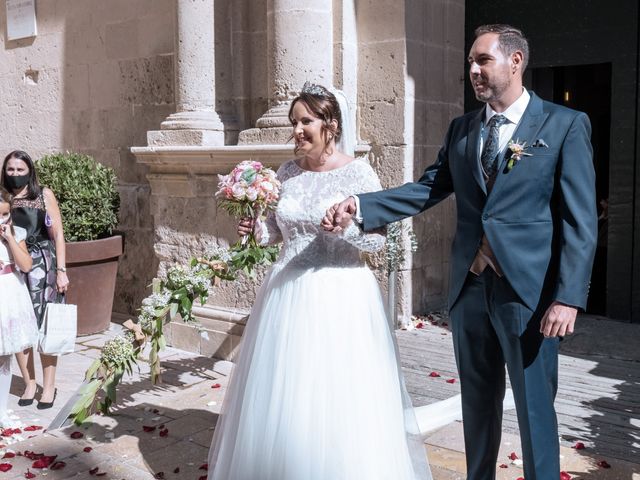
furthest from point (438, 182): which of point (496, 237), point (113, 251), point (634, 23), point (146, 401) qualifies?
point (113, 251)

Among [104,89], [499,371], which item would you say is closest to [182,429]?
[499,371]

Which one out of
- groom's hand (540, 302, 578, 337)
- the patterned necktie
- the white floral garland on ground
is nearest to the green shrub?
the white floral garland on ground

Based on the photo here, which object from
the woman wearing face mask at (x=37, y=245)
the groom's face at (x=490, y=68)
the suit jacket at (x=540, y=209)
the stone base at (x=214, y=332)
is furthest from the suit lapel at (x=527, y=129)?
the stone base at (x=214, y=332)

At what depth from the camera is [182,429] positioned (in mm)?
4598

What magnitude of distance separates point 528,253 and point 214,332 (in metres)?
3.98

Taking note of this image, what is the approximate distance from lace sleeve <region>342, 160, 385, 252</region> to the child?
2.50 m

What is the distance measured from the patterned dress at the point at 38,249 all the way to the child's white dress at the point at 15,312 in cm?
26

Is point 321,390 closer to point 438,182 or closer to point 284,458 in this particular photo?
point 284,458

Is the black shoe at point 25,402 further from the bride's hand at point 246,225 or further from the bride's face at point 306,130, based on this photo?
the bride's face at point 306,130

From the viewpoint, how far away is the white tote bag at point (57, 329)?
5160mm

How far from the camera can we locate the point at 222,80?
6.99m

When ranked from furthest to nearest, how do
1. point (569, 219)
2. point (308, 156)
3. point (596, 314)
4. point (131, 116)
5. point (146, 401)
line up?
point (131, 116), point (596, 314), point (146, 401), point (308, 156), point (569, 219)

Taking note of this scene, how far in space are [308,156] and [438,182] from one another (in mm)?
696

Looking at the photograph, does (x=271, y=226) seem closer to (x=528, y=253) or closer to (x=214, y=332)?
(x=528, y=253)
